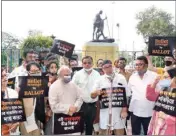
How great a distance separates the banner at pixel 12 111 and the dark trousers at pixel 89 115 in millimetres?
1229

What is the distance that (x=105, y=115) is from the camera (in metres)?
5.19

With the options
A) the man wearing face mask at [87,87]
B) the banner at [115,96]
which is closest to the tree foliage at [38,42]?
the man wearing face mask at [87,87]

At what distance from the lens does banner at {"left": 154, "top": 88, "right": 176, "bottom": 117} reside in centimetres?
393

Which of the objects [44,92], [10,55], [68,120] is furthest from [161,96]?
[10,55]

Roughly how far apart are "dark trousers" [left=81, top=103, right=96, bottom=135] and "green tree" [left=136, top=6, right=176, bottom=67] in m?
20.2

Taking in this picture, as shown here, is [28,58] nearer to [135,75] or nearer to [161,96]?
[135,75]

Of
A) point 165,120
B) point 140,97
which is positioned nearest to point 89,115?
point 140,97

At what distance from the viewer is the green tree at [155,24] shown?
2847 centimetres

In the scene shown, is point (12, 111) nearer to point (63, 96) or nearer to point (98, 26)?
point (63, 96)

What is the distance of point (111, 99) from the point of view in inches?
197

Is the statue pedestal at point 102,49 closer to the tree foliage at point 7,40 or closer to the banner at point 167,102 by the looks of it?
the tree foliage at point 7,40

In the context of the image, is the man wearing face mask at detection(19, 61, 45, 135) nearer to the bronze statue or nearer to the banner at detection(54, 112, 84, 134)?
the banner at detection(54, 112, 84, 134)

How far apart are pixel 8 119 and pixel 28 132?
49cm

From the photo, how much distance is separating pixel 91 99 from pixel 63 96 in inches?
30.2
